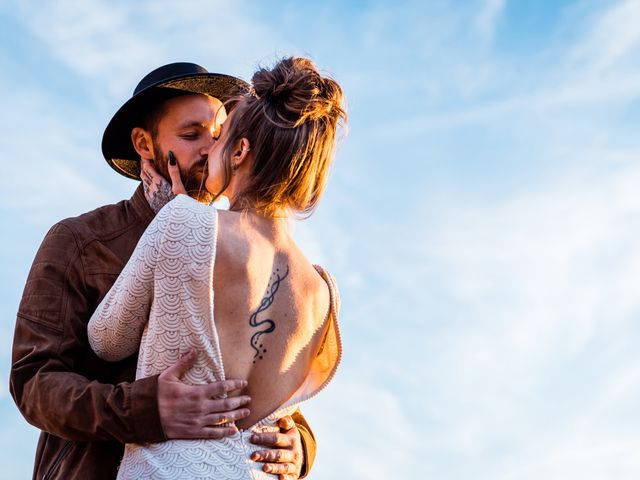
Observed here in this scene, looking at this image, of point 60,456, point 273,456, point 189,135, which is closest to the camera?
point 273,456

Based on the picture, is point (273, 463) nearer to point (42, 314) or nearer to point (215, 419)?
point (215, 419)

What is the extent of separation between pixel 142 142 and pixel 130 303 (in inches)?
69.3

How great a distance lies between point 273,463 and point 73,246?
4.59 feet

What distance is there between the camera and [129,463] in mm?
3156

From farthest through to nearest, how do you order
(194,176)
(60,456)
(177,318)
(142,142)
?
(142,142)
(194,176)
(60,456)
(177,318)

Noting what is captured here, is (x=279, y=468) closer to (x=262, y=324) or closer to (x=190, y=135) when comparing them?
(x=262, y=324)

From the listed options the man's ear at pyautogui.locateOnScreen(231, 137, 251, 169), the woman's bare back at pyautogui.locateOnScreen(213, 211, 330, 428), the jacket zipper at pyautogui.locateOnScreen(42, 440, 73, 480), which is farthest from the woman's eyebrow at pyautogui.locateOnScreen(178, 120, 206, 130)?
the jacket zipper at pyautogui.locateOnScreen(42, 440, 73, 480)

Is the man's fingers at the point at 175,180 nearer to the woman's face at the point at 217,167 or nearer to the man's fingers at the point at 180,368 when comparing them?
the woman's face at the point at 217,167

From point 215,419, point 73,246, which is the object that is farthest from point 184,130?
point 215,419

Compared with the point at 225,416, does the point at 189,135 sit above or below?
above

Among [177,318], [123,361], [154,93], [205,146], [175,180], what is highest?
[154,93]

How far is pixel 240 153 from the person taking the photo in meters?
3.35

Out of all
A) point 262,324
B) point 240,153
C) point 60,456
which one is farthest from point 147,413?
point 240,153

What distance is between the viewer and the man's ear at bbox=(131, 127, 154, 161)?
4.63 metres
